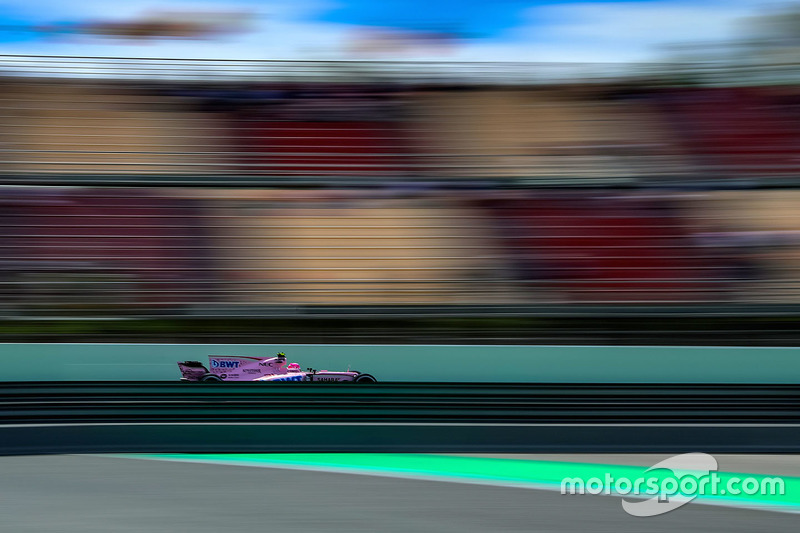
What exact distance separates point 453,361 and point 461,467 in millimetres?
1969

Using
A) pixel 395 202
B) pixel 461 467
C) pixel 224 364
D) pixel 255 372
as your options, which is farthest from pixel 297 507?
pixel 395 202

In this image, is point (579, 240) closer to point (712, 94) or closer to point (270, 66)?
point (712, 94)

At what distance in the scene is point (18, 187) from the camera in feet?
17.1

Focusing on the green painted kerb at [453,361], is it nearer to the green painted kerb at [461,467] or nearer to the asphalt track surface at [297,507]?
the green painted kerb at [461,467]

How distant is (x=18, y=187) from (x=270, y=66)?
2071mm

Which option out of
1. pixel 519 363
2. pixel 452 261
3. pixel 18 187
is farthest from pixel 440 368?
pixel 18 187

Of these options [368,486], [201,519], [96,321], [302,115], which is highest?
[302,115]

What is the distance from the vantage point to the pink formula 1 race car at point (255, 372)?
12.7 feet

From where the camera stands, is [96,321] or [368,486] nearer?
[368,486]

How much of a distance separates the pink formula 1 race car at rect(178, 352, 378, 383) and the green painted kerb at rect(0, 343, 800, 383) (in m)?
0.11

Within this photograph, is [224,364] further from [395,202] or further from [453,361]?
[395,202]

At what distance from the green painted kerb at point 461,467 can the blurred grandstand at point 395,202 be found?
7.84 feet

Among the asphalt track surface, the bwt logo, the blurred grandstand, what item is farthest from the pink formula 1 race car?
the asphalt track surface

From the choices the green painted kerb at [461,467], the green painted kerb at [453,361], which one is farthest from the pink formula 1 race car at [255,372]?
the green painted kerb at [461,467]
